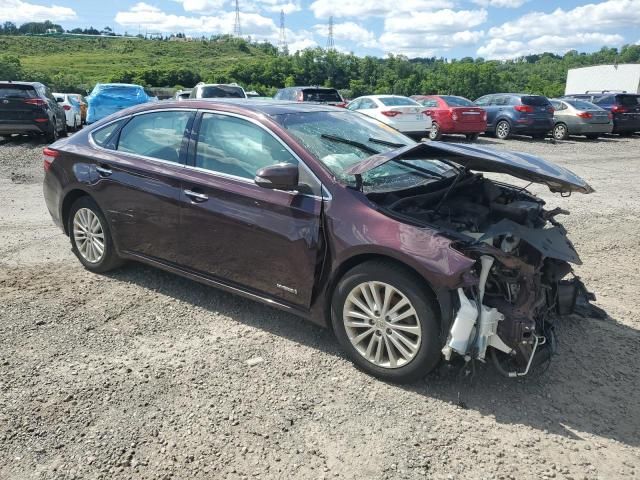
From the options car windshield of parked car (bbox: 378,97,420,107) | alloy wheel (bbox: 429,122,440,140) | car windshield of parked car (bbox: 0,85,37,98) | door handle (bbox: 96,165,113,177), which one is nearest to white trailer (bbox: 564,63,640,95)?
alloy wheel (bbox: 429,122,440,140)

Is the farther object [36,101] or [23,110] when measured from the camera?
[36,101]

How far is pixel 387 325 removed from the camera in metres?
3.38

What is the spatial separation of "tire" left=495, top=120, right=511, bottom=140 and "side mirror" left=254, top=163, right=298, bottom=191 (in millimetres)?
17008

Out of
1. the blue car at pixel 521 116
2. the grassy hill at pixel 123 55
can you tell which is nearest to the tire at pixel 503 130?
the blue car at pixel 521 116

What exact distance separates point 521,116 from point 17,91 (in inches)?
603

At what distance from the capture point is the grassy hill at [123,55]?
A: 67938 millimetres

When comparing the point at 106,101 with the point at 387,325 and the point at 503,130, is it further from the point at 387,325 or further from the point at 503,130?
the point at 387,325

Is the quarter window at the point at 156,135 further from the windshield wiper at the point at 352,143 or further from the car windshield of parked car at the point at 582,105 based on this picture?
the car windshield of parked car at the point at 582,105

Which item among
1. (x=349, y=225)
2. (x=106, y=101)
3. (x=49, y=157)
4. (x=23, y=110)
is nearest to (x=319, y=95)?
(x=106, y=101)

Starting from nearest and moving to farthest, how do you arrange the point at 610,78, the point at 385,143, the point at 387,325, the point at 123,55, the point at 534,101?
the point at 387,325, the point at 385,143, the point at 534,101, the point at 610,78, the point at 123,55

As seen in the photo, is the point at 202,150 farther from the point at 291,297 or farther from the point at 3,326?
the point at 3,326

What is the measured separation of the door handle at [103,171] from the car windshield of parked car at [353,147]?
67.2 inches

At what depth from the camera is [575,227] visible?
7.07 meters

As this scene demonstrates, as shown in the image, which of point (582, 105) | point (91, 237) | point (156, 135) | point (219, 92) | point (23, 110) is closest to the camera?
point (156, 135)
